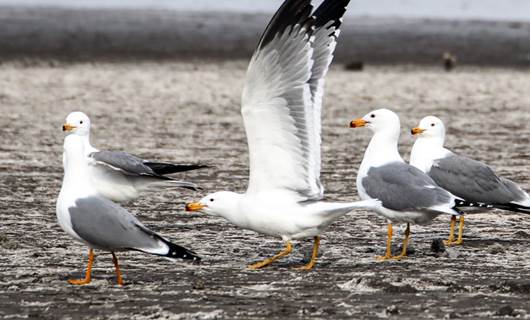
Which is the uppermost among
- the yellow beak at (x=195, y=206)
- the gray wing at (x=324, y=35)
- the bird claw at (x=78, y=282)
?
the gray wing at (x=324, y=35)

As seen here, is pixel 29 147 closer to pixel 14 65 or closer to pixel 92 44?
pixel 14 65

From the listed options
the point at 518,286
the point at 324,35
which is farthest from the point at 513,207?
the point at 324,35

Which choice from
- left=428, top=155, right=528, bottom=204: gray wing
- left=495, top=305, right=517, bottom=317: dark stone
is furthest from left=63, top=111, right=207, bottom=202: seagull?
left=495, top=305, right=517, bottom=317: dark stone

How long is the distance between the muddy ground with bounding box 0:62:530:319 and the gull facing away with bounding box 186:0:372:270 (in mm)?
326

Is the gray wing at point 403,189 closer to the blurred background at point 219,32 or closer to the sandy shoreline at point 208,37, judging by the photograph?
the blurred background at point 219,32

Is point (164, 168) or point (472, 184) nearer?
point (472, 184)

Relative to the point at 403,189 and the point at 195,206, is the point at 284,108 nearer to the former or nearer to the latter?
the point at 195,206

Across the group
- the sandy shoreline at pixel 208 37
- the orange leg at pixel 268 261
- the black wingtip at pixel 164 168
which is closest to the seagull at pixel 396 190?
the orange leg at pixel 268 261

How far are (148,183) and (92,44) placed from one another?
62.7 feet

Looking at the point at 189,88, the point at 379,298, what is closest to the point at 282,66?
the point at 379,298

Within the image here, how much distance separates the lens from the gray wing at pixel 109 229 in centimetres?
688

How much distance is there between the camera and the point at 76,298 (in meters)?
6.66

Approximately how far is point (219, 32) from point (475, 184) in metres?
22.2

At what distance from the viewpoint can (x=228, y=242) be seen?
27.8 ft
